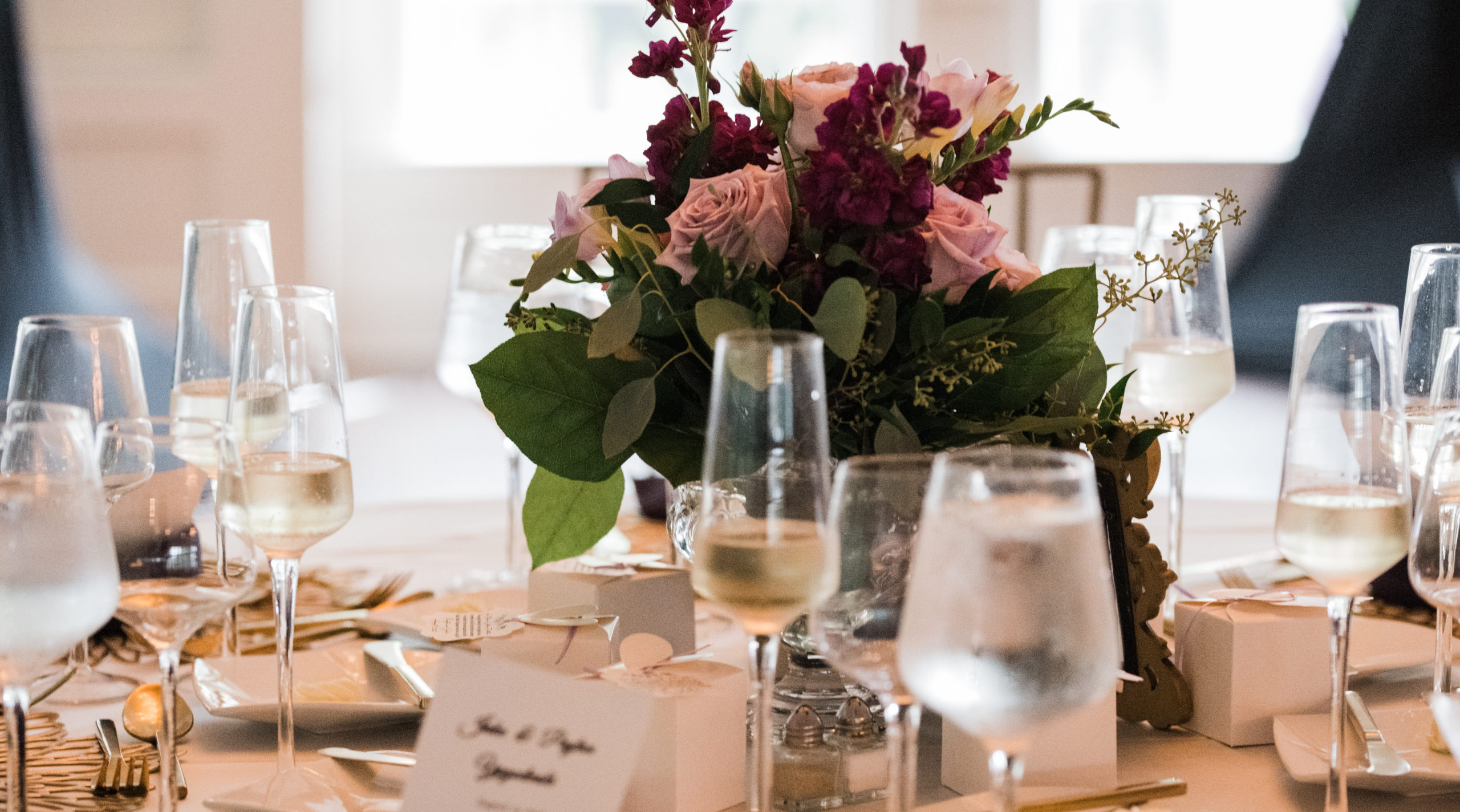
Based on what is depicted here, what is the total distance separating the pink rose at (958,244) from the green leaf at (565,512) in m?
0.32

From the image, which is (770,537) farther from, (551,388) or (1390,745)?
(1390,745)

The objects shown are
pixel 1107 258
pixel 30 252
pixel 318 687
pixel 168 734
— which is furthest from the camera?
pixel 30 252

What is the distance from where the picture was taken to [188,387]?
1315 mm

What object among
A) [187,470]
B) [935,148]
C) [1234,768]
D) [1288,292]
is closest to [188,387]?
[187,470]

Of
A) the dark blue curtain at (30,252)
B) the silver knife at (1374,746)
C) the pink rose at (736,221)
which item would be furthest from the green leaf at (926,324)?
the dark blue curtain at (30,252)

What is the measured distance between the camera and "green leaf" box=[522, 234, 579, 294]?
103 cm

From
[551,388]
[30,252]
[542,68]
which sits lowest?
[551,388]

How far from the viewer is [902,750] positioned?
0.75m

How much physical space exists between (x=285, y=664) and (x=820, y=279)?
46 cm

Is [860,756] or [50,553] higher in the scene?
[50,553]

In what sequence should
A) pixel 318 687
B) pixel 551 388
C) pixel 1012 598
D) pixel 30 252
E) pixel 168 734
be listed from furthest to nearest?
1. pixel 30 252
2. pixel 318 687
3. pixel 551 388
4. pixel 168 734
5. pixel 1012 598

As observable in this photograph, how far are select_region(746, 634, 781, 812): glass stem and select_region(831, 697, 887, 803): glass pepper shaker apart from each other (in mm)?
148

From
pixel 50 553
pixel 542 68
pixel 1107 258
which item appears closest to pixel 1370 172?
pixel 542 68

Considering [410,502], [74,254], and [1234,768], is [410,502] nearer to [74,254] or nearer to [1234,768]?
[1234,768]
